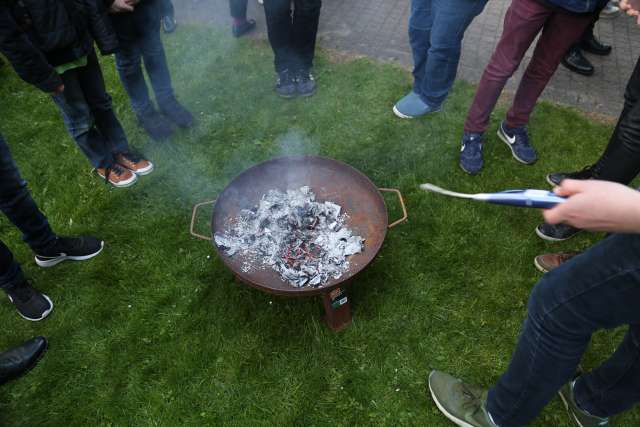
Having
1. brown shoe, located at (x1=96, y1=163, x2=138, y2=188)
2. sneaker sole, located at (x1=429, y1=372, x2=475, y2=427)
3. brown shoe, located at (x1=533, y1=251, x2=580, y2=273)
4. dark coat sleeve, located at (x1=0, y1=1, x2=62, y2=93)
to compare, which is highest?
dark coat sleeve, located at (x1=0, y1=1, x2=62, y2=93)

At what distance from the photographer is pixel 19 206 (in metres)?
2.99

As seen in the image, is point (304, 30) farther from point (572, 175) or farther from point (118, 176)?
point (572, 175)

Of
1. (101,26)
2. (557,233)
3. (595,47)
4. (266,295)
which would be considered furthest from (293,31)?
(595,47)

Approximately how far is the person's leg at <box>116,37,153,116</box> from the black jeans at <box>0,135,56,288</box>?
1.50m

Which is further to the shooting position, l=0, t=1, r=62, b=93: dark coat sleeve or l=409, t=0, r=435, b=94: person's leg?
l=409, t=0, r=435, b=94: person's leg

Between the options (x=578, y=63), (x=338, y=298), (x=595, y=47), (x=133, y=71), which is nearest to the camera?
(x=338, y=298)

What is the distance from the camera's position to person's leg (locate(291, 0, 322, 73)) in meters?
4.45

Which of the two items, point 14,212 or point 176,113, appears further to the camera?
point 176,113

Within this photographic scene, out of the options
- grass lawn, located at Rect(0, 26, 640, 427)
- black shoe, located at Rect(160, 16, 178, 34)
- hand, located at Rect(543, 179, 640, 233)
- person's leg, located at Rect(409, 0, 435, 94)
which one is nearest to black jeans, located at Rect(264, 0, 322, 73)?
grass lawn, located at Rect(0, 26, 640, 427)

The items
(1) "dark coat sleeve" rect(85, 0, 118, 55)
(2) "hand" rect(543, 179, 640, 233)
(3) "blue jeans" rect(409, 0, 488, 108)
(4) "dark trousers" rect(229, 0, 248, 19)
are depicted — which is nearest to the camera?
(2) "hand" rect(543, 179, 640, 233)

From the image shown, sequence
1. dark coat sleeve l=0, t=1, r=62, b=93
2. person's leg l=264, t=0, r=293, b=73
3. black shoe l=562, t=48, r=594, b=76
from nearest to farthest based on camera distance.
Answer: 1. dark coat sleeve l=0, t=1, r=62, b=93
2. person's leg l=264, t=0, r=293, b=73
3. black shoe l=562, t=48, r=594, b=76

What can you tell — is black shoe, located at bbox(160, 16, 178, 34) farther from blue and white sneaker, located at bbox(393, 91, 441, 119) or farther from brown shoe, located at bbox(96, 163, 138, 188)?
blue and white sneaker, located at bbox(393, 91, 441, 119)

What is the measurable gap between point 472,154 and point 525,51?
1015 mm

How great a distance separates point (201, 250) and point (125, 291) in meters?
0.67
